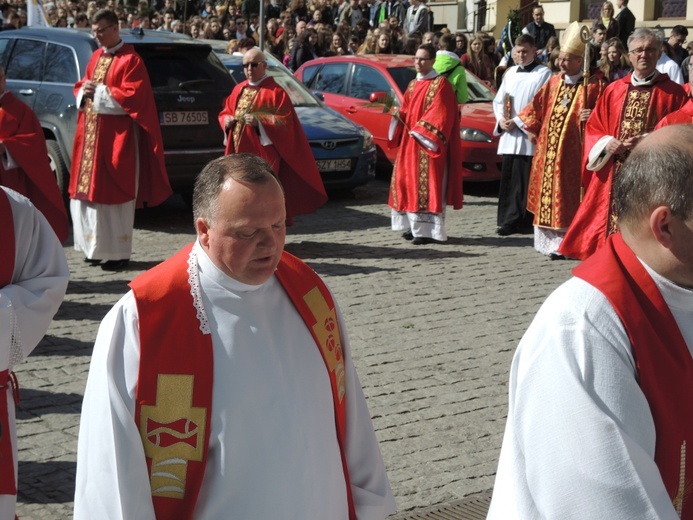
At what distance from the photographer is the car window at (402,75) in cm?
A: 1442

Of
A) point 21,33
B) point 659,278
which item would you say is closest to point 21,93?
point 21,33

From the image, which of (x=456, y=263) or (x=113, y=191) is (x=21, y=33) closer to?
(x=113, y=191)

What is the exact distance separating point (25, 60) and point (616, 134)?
614cm

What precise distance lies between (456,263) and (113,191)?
A: 116 inches

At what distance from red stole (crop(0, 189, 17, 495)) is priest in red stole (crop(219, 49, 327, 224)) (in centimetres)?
623

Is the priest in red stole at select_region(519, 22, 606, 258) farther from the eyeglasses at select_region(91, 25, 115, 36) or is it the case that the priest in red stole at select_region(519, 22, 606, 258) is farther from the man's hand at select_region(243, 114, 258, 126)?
the eyeglasses at select_region(91, 25, 115, 36)

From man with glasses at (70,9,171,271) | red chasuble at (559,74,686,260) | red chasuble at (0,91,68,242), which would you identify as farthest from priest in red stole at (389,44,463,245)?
red chasuble at (0,91,68,242)

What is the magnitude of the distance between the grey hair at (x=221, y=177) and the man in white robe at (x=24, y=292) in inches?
40.8

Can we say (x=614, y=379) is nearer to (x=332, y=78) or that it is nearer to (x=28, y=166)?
(x=28, y=166)

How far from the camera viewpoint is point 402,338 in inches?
294

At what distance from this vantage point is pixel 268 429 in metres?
3.02

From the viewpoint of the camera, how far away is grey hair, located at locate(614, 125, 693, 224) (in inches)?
→ 87.4

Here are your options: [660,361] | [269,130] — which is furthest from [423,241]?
[660,361]

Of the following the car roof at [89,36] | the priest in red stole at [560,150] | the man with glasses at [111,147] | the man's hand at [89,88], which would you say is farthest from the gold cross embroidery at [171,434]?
the car roof at [89,36]
